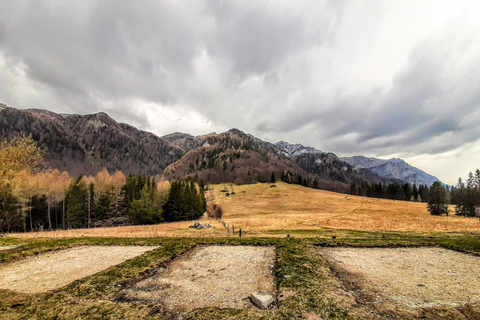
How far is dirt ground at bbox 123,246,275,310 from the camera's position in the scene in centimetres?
808

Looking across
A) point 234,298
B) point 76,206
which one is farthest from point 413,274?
point 76,206

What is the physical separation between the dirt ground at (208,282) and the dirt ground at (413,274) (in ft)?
14.8

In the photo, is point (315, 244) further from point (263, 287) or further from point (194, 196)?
point (194, 196)

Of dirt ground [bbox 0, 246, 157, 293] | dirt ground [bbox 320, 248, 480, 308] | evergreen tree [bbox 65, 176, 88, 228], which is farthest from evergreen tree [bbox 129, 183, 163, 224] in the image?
dirt ground [bbox 320, 248, 480, 308]

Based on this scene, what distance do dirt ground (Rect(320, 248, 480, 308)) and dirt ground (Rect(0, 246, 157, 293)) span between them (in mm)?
14338

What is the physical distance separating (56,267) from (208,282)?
409 inches

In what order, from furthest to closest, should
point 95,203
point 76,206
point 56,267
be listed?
point 95,203 → point 76,206 → point 56,267

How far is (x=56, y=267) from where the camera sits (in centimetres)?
1307

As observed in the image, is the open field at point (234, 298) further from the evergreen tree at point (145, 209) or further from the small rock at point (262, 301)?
the evergreen tree at point (145, 209)

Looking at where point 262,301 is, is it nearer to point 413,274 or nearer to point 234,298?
point 234,298

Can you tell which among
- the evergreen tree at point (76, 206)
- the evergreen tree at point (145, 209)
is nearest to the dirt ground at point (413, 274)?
the evergreen tree at point (145, 209)

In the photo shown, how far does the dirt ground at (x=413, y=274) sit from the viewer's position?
807cm

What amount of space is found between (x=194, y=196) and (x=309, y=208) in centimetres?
4538

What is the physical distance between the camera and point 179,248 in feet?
55.5
